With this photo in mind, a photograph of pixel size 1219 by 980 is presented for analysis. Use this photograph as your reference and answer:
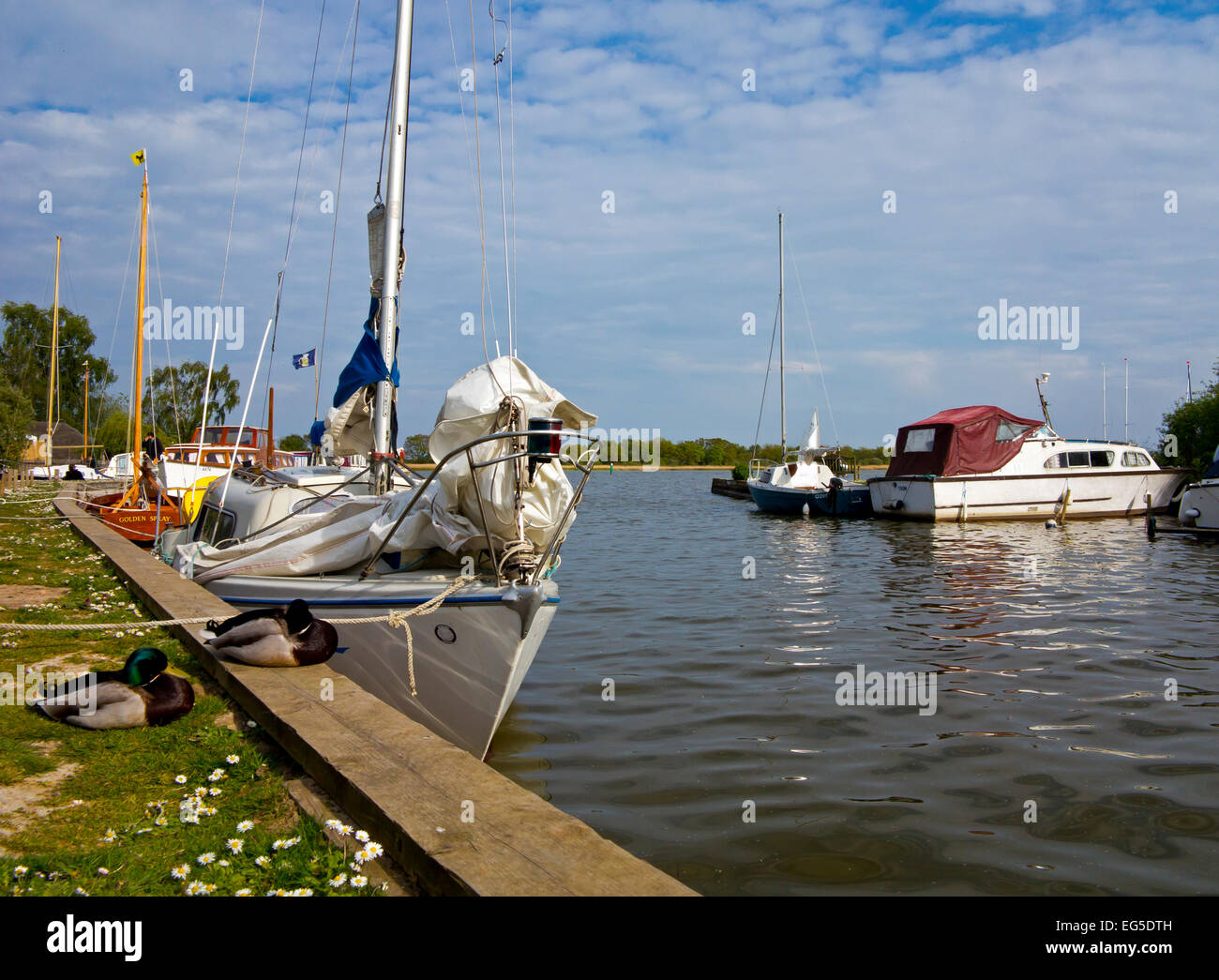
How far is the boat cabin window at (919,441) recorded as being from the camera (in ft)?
108

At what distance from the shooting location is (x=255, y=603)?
7852 millimetres

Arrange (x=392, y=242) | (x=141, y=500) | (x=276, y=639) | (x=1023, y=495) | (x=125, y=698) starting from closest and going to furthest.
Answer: (x=125, y=698)
(x=276, y=639)
(x=392, y=242)
(x=141, y=500)
(x=1023, y=495)

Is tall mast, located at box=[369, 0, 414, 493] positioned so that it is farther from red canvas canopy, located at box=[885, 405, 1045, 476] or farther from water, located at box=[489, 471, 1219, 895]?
red canvas canopy, located at box=[885, 405, 1045, 476]

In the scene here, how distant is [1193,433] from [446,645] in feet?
151

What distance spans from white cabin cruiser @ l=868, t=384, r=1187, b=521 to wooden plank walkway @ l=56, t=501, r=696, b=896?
29.1 m

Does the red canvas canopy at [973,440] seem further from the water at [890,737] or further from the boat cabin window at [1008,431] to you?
the water at [890,737]

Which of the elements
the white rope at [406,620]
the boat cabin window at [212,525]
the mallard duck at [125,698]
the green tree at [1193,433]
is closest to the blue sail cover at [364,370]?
the boat cabin window at [212,525]

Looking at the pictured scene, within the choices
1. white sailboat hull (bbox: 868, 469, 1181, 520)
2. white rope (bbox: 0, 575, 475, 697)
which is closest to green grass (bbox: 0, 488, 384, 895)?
white rope (bbox: 0, 575, 475, 697)

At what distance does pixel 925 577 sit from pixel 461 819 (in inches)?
629

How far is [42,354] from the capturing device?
81750 millimetres

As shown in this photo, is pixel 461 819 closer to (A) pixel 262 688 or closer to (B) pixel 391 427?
(A) pixel 262 688

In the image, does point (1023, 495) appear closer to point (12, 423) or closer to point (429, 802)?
point (429, 802)

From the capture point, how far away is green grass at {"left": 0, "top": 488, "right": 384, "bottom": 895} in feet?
11.1

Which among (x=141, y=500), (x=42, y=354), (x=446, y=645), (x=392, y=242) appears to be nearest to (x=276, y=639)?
(x=446, y=645)
